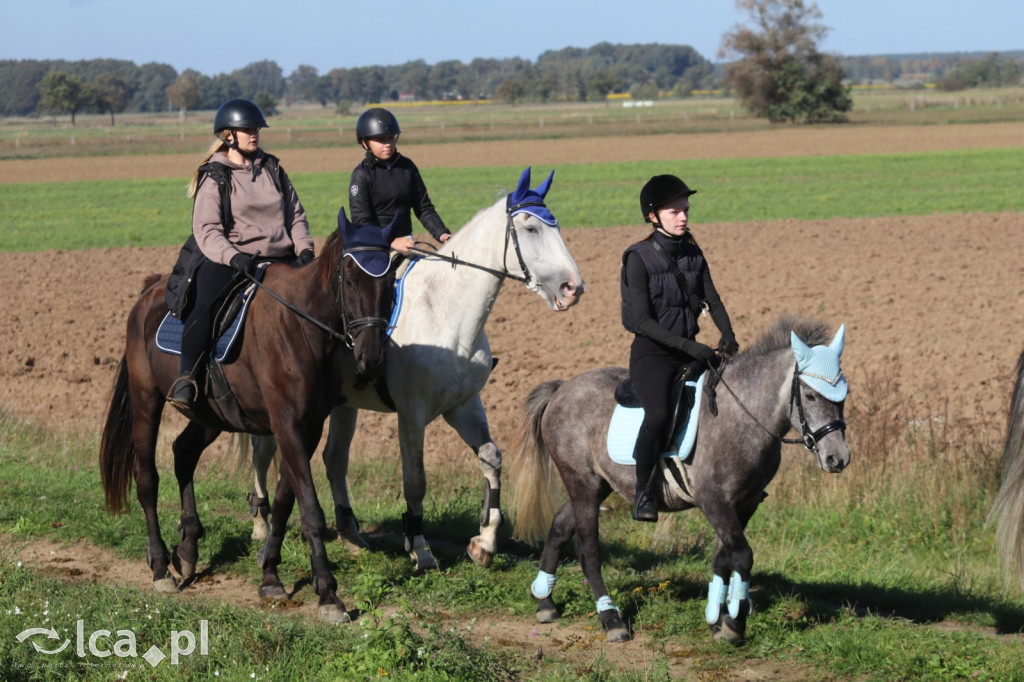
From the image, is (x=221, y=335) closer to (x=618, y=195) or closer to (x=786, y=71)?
(x=618, y=195)

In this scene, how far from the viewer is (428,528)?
891 cm

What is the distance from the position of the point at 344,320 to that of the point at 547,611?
85.7 inches

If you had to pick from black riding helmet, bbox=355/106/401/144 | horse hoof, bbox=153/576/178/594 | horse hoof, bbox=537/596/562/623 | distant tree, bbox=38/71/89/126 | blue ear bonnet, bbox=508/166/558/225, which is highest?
distant tree, bbox=38/71/89/126

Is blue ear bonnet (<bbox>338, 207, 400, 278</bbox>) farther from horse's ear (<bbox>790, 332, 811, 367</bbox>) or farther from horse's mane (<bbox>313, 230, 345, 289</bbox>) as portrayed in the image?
horse's ear (<bbox>790, 332, 811, 367</bbox>)

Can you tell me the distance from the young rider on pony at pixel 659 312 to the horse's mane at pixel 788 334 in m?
0.17

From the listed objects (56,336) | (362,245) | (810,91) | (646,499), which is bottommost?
(56,336)

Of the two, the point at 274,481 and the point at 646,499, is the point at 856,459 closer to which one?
the point at 646,499

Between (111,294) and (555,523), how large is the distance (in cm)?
1672

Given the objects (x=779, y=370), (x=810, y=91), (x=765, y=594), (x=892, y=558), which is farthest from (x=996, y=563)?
(x=810, y=91)

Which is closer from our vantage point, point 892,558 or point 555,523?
point 555,523

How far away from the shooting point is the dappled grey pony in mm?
5680

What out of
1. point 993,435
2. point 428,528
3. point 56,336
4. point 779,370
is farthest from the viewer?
point 56,336

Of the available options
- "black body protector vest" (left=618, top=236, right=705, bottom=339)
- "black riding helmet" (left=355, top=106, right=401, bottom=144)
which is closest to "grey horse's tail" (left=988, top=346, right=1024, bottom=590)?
"black body protector vest" (left=618, top=236, right=705, bottom=339)

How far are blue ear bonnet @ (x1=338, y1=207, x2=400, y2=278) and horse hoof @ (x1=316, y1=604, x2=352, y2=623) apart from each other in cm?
205
